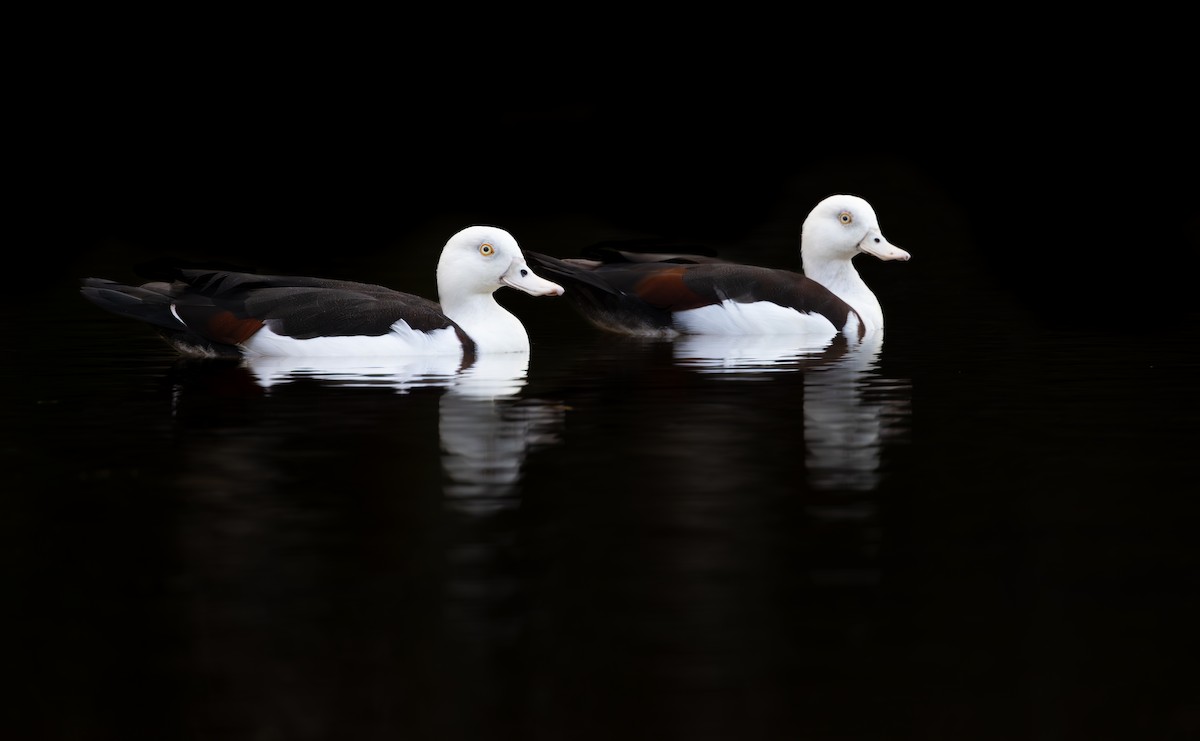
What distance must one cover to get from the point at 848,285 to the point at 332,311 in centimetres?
552

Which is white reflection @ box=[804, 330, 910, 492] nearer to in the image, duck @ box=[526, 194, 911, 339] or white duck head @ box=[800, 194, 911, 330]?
duck @ box=[526, 194, 911, 339]

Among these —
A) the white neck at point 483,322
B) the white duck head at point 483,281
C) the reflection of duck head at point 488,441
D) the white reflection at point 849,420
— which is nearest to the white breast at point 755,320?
the white reflection at point 849,420

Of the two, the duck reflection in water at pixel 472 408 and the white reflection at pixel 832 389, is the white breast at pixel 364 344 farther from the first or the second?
the white reflection at pixel 832 389

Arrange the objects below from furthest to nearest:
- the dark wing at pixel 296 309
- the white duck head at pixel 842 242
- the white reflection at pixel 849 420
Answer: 1. the white duck head at pixel 842 242
2. the dark wing at pixel 296 309
3. the white reflection at pixel 849 420

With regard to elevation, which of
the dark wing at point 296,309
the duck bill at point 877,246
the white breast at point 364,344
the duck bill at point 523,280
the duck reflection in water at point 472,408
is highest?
the duck bill at point 877,246

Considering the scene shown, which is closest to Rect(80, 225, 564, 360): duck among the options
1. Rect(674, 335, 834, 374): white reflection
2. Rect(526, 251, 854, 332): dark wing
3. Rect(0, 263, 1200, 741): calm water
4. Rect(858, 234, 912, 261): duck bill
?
Rect(0, 263, 1200, 741): calm water

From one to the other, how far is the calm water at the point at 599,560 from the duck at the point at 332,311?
3.07ft

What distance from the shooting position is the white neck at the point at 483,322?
546 inches

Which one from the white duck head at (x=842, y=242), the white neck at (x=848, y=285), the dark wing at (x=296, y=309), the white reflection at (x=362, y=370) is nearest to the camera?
the white reflection at (x=362, y=370)

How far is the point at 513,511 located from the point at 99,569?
183cm

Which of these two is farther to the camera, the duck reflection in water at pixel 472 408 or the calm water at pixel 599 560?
the duck reflection in water at pixel 472 408

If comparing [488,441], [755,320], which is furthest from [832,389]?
[755,320]

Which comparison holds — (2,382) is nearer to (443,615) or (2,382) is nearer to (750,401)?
(750,401)

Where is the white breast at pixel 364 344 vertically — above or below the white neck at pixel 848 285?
below
